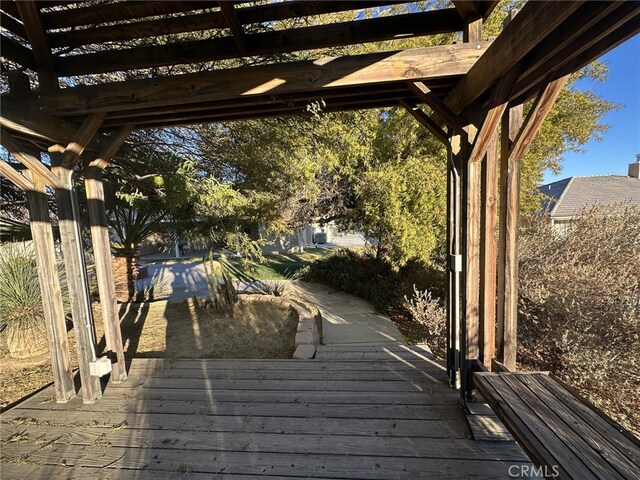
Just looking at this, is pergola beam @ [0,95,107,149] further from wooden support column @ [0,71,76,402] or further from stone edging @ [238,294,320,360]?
stone edging @ [238,294,320,360]

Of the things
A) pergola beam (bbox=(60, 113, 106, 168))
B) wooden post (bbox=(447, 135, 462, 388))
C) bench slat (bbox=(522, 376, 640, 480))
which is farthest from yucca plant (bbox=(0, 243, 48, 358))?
bench slat (bbox=(522, 376, 640, 480))

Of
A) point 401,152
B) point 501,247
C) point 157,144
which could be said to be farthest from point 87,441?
point 401,152

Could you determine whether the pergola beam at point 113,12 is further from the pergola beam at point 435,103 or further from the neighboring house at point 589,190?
the neighboring house at point 589,190

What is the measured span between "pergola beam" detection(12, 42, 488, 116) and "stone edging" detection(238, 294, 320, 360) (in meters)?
2.65

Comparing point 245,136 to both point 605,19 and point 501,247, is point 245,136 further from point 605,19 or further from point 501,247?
point 605,19

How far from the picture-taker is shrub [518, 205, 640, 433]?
3.10m

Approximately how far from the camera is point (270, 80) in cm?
206

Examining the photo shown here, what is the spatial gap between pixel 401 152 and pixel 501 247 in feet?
13.1

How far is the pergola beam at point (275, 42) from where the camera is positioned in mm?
2172

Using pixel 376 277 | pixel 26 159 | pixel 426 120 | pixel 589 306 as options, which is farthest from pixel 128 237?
pixel 589 306

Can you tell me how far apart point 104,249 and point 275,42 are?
2406 millimetres

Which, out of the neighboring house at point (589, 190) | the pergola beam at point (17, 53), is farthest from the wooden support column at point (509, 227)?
the neighboring house at point (589, 190)

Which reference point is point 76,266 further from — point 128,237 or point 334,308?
point 334,308

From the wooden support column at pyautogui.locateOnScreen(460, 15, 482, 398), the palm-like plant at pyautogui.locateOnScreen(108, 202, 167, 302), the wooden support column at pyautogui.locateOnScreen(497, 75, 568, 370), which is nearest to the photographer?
the wooden support column at pyautogui.locateOnScreen(497, 75, 568, 370)
